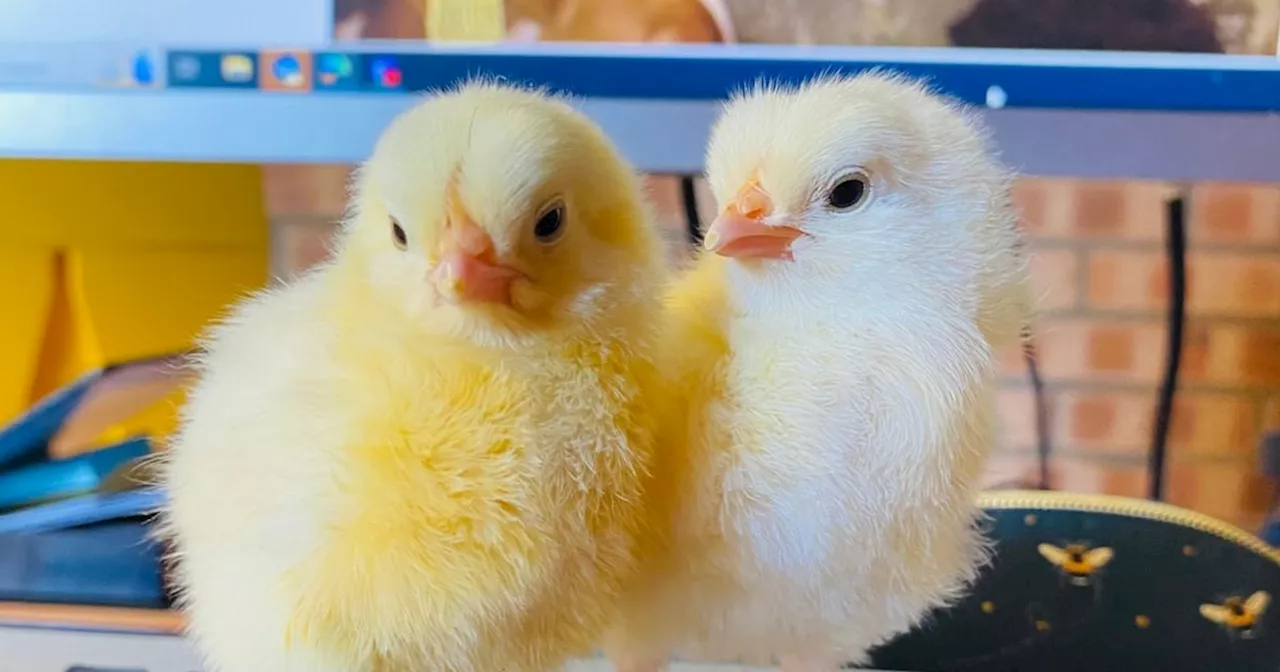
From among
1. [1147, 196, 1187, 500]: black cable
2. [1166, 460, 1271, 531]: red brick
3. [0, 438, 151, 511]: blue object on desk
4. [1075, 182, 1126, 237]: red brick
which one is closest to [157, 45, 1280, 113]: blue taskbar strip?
[0, 438, 151, 511]: blue object on desk

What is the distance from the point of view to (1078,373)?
94 cm

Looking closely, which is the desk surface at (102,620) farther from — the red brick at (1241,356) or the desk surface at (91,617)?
the red brick at (1241,356)

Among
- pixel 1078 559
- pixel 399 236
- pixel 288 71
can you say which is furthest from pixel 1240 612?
pixel 288 71

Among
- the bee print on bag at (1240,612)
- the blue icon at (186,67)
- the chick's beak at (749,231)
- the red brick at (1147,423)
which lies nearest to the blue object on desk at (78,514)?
the blue icon at (186,67)

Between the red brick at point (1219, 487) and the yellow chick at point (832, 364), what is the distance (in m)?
0.76

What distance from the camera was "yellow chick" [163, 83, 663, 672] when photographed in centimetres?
24

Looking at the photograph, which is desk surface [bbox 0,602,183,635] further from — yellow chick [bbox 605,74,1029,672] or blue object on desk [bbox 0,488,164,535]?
yellow chick [bbox 605,74,1029,672]

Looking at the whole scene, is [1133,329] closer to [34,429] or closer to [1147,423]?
[1147,423]

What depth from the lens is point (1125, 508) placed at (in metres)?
0.53

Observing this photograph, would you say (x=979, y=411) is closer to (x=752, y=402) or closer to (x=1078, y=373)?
(x=752, y=402)

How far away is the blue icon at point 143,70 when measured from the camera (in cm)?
51

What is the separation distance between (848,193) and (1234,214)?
0.77 metres

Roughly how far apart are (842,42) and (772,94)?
24 centimetres

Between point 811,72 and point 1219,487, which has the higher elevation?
point 811,72
